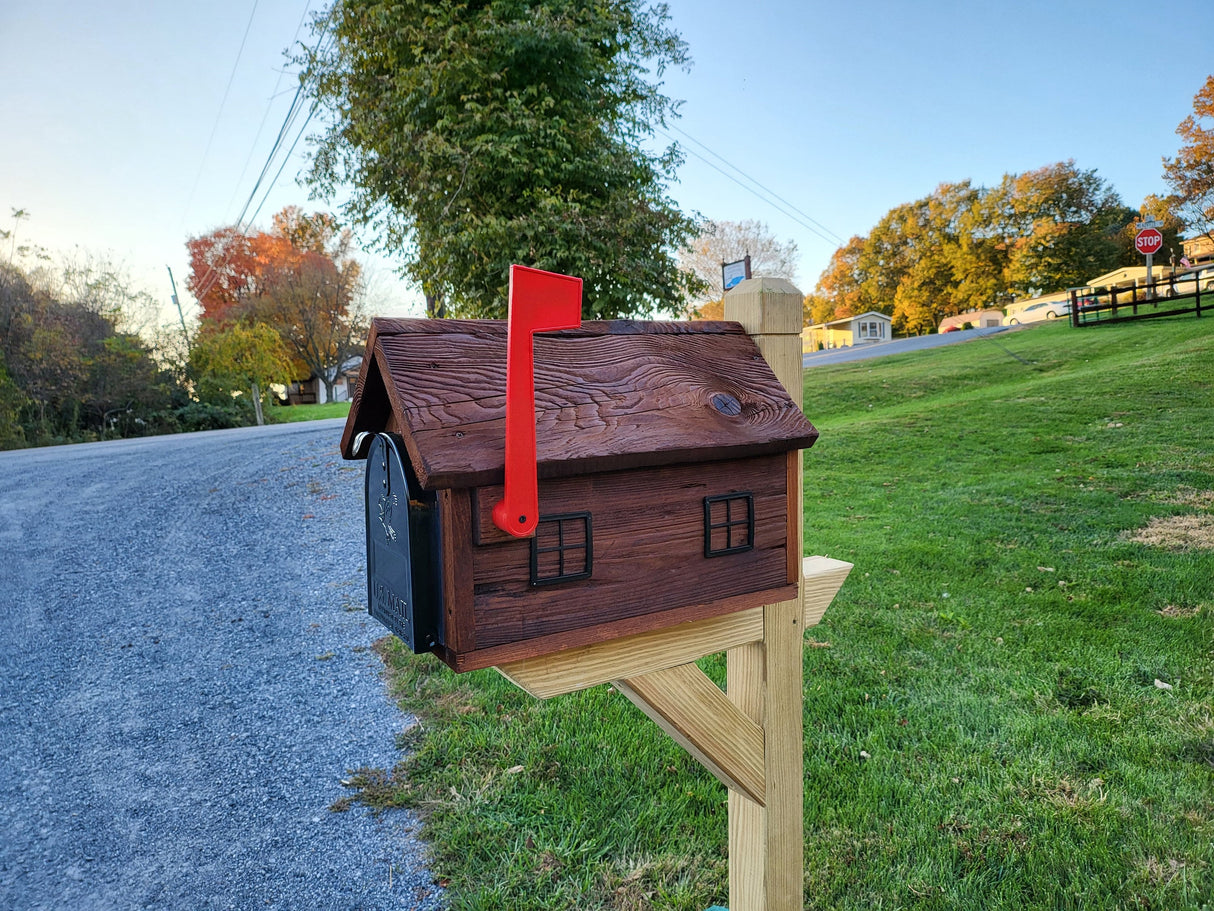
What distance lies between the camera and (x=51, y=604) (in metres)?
4.93

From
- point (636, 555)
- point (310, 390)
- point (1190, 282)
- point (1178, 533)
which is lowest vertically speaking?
point (1178, 533)

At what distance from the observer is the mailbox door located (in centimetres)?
95

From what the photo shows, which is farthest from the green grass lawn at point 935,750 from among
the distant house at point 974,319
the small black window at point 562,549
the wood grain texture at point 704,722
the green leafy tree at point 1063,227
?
the green leafy tree at point 1063,227

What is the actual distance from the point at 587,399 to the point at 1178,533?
5.45 m

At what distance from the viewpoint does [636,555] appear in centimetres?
106

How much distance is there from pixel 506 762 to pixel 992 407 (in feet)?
30.2

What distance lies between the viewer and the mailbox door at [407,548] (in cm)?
95

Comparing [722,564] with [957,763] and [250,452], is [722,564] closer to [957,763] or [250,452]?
[957,763]

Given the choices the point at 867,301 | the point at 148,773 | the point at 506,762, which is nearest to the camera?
the point at 506,762

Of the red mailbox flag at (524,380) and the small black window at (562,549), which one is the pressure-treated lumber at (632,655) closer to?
the small black window at (562,549)

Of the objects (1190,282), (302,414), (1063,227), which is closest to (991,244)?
(1063,227)

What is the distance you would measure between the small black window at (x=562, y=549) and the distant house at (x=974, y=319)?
33638 mm

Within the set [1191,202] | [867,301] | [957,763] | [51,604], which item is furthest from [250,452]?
[867,301]

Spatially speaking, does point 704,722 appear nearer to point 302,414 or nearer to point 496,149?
point 496,149
